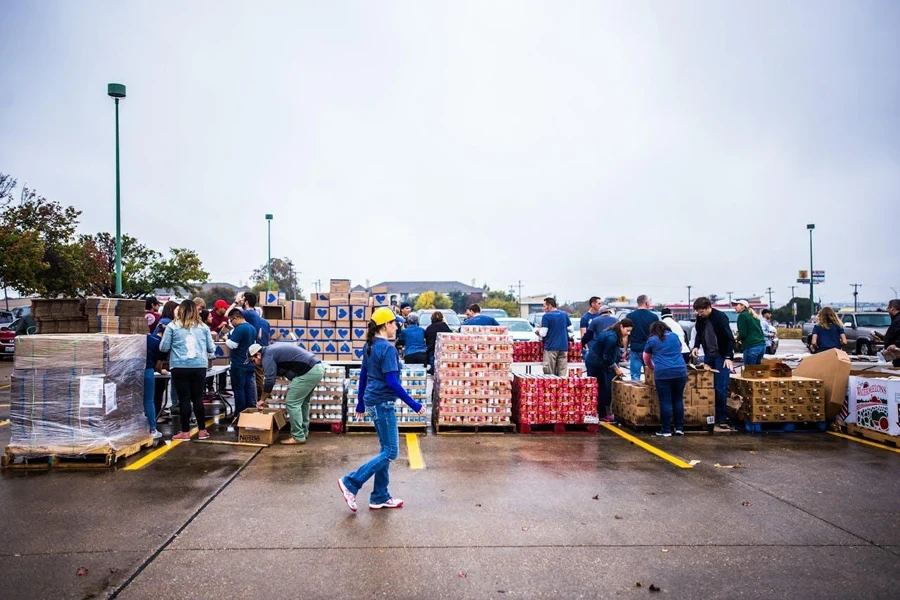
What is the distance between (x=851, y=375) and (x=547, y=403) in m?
4.87

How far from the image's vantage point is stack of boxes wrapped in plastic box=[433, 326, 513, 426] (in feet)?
30.1

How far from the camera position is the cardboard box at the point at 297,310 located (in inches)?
462

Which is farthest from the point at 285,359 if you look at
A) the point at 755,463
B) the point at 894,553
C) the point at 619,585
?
the point at 894,553

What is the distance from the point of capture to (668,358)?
28.5ft

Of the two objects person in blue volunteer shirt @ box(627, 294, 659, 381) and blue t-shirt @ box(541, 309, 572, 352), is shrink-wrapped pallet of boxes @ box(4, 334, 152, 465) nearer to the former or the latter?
blue t-shirt @ box(541, 309, 572, 352)

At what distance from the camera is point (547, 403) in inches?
366

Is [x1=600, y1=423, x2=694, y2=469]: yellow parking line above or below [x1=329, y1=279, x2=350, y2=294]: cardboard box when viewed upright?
below

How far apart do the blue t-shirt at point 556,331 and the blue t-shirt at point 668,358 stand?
224 centimetres

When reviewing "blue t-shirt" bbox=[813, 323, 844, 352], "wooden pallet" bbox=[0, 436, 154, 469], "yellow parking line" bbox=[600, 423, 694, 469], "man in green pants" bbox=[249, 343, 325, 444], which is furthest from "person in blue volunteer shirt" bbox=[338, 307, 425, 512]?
"blue t-shirt" bbox=[813, 323, 844, 352]

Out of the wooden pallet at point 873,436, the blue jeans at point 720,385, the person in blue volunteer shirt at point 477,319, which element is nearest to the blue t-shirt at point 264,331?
the person in blue volunteer shirt at point 477,319

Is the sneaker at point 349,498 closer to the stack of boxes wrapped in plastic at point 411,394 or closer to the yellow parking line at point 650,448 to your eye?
the stack of boxes wrapped in plastic at point 411,394

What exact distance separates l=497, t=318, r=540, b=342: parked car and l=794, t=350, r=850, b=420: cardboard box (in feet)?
33.4

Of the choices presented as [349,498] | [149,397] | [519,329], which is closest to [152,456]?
[149,397]

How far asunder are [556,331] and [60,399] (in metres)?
7.49
